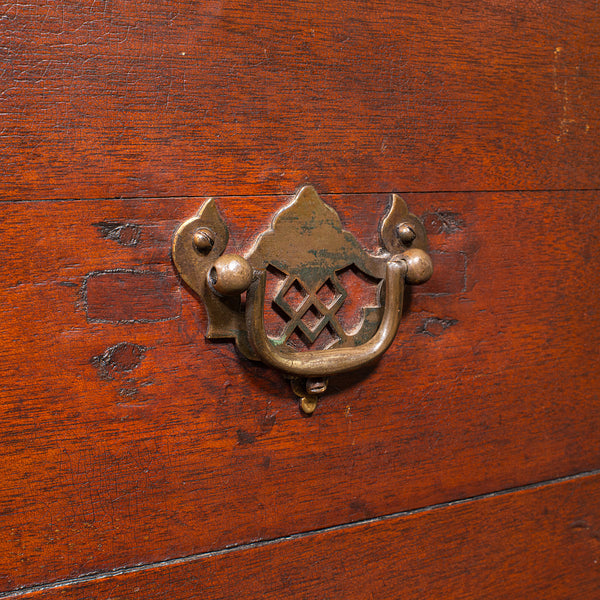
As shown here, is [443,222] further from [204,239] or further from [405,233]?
[204,239]

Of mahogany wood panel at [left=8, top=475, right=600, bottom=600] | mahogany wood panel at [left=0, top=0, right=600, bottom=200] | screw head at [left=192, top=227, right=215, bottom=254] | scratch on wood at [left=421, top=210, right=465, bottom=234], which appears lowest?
mahogany wood panel at [left=8, top=475, right=600, bottom=600]

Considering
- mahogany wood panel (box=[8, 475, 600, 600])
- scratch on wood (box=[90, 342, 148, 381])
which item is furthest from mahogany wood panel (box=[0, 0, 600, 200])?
mahogany wood panel (box=[8, 475, 600, 600])

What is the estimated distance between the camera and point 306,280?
51cm

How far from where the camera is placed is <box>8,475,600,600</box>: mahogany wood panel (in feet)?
1.65

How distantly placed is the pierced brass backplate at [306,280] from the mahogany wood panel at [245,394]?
0.04 feet

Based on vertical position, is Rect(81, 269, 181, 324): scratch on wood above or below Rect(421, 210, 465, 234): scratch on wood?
below

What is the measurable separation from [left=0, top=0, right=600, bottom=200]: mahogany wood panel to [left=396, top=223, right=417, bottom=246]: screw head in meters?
0.03

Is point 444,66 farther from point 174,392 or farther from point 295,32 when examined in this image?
point 174,392

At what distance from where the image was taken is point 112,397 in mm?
463

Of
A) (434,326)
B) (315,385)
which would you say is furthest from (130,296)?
(434,326)

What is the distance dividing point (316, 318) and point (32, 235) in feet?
0.73

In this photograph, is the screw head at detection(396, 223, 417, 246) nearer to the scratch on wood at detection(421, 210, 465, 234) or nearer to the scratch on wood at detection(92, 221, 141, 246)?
the scratch on wood at detection(421, 210, 465, 234)

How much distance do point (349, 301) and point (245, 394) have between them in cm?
12

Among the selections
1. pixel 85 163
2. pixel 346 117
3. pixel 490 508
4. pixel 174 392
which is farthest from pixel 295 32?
pixel 490 508
